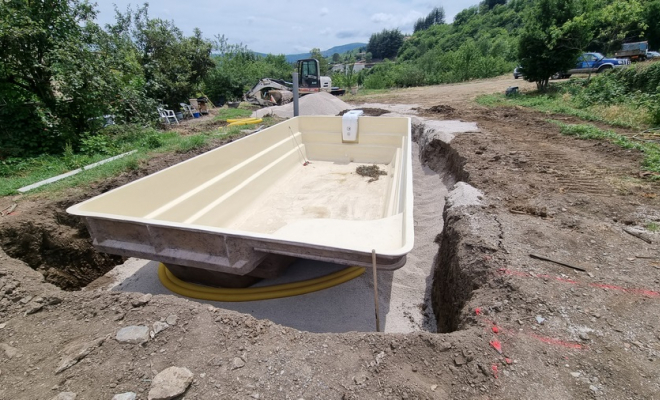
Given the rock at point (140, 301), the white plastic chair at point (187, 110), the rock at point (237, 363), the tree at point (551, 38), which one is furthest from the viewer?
the white plastic chair at point (187, 110)

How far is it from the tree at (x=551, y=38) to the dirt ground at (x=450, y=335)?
32.0ft

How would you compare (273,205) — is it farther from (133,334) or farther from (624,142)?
(624,142)

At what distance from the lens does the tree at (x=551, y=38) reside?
31.6 feet

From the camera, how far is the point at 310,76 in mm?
13242

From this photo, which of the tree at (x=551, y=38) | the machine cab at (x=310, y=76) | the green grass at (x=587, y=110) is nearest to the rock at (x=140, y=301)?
the green grass at (x=587, y=110)

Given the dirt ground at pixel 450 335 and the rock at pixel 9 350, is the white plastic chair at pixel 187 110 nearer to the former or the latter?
the dirt ground at pixel 450 335

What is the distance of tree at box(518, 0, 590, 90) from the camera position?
962cm

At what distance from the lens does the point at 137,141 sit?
5949 millimetres

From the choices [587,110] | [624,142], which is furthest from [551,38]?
[624,142]

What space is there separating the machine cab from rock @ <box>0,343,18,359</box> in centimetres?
1286

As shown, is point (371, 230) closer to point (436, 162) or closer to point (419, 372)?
point (419, 372)

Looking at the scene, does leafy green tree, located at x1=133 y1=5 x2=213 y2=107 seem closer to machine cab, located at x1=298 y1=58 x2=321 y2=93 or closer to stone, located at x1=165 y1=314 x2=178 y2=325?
machine cab, located at x1=298 y1=58 x2=321 y2=93

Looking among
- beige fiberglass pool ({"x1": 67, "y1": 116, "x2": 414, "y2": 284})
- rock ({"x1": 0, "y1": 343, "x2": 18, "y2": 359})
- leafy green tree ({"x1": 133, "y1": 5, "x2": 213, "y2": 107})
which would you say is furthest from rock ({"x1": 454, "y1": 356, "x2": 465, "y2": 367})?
leafy green tree ({"x1": 133, "y1": 5, "x2": 213, "y2": 107})

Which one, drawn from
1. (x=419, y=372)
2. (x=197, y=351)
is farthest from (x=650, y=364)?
(x=197, y=351)
